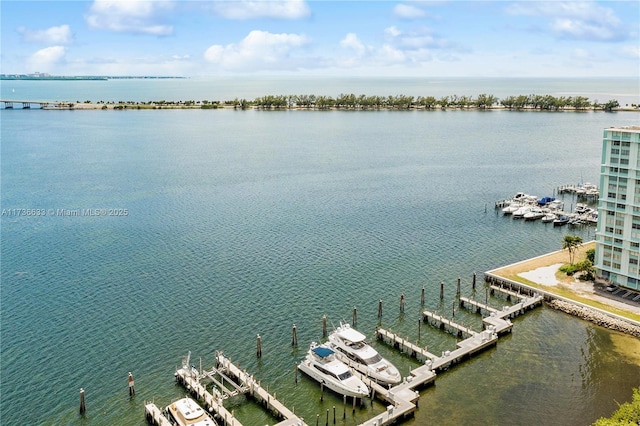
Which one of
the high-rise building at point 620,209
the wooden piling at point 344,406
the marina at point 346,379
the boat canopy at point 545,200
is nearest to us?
the marina at point 346,379

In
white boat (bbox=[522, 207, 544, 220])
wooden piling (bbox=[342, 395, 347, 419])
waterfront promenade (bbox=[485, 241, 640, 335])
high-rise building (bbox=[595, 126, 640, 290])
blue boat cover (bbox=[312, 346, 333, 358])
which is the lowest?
wooden piling (bbox=[342, 395, 347, 419])

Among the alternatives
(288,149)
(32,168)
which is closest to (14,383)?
(32,168)

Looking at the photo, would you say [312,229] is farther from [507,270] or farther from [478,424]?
[478,424]

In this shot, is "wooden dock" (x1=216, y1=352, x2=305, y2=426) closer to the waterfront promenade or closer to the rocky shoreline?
the rocky shoreline

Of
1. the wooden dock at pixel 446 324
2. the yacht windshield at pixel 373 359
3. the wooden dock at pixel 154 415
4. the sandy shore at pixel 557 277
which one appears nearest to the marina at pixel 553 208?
the sandy shore at pixel 557 277

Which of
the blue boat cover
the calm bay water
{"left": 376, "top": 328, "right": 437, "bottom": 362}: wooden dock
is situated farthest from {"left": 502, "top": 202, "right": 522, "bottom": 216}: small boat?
the blue boat cover

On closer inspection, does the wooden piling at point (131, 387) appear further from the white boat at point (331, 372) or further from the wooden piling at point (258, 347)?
the white boat at point (331, 372)
